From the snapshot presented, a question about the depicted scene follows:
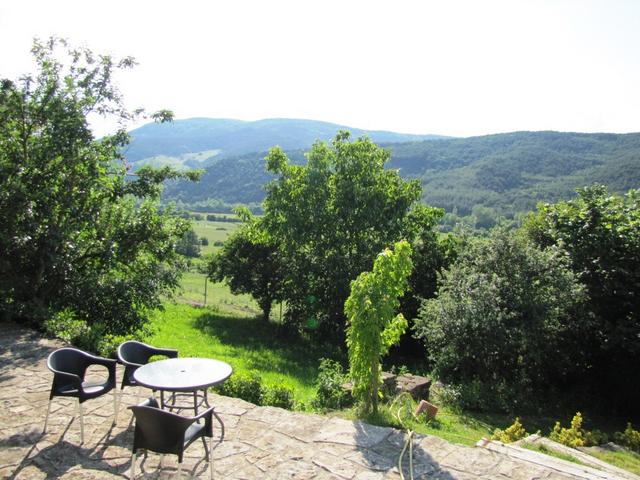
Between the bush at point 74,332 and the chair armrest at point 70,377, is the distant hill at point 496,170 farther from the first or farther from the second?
the chair armrest at point 70,377

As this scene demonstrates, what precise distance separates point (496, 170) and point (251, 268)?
14144cm

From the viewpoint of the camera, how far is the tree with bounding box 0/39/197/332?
1041 centimetres

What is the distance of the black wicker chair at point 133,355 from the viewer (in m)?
6.09

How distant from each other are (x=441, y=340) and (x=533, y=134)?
177947 millimetres

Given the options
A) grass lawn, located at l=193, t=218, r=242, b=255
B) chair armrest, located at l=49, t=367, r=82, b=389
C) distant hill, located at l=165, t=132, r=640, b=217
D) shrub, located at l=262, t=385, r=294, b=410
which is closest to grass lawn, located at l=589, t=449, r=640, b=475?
shrub, located at l=262, t=385, r=294, b=410

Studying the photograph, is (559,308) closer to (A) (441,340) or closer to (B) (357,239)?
(A) (441,340)

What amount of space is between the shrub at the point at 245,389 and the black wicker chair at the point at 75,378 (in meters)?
1.88

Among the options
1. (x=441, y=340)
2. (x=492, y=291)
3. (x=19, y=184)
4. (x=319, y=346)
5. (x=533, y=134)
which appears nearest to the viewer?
(x=19, y=184)

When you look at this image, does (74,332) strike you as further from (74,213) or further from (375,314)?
(375,314)

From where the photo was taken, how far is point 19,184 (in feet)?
32.8

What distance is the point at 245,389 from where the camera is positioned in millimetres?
7512

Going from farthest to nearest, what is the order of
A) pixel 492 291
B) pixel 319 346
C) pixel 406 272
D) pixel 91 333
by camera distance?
pixel 319 346 → pixel 492 291 → pixel 91 333 → pixel 406 272

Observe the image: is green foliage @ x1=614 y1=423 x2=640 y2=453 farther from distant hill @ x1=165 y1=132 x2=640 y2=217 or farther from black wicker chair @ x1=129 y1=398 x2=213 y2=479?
distant hill @ x1=165 y1=132 x2=640 y2=217

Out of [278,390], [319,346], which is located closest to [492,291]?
[278,390]
